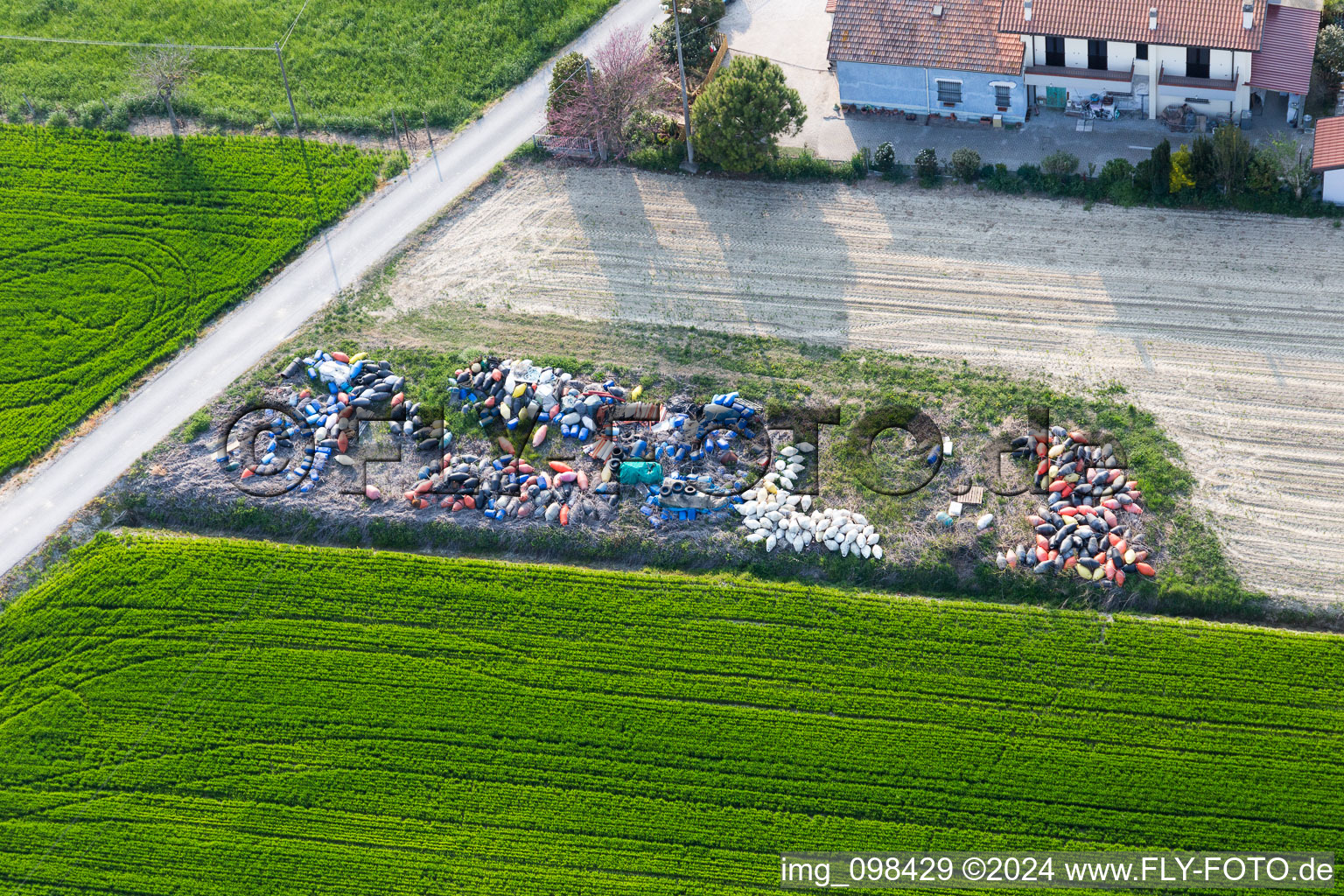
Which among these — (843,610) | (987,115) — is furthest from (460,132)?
(843,610)

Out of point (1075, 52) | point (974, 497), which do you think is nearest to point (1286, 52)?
point (1075, 52)

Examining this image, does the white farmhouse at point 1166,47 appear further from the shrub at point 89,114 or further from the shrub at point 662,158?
the shrub at point 89,114

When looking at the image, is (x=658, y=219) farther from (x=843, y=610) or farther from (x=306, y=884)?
(x=306, y=884)

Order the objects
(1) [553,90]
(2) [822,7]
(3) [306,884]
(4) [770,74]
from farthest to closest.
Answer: (2) [822,7], (1) [553,90], (4) [770,74], (3) [306,884]

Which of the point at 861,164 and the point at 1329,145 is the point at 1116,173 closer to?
the point at 1329,145

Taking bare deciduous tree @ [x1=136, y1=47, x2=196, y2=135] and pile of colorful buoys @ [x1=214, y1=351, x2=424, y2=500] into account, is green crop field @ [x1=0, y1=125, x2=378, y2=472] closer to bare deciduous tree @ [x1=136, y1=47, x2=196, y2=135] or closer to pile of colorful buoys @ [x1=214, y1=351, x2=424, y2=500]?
bare deciduous tree @ [x1=136, y1=47, x2=196, y2=135]

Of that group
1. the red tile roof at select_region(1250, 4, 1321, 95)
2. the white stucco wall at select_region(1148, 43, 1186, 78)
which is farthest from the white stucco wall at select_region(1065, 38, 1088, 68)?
the red tile roof at select_region(1250, 4, 1321, 95)
